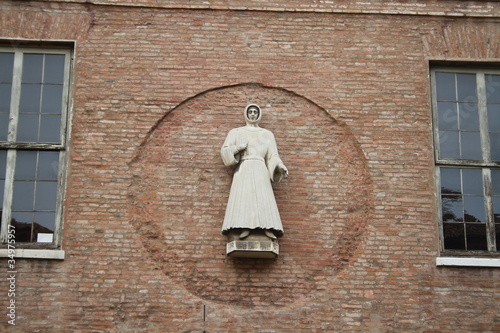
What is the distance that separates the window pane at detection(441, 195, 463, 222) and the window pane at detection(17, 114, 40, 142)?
6612 millimetres

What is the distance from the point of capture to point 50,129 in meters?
13.2

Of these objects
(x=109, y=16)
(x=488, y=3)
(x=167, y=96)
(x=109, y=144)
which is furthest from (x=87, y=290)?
(x=488, y=3)

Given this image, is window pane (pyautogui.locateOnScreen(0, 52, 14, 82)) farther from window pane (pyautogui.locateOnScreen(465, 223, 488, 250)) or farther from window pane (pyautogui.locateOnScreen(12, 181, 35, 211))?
window pane (pyautogui.locateOnScreen(465, 223, 488, 250))

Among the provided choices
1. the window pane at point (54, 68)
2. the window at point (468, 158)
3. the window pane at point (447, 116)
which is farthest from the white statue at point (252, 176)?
the window pane at point (54, 68)

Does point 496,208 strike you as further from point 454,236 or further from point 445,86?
point 445,86

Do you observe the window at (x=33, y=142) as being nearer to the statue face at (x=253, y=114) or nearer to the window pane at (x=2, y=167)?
the window pane at (x=2, y=167)

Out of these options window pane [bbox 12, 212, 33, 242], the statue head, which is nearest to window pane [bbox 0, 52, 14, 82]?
window pane [bbox 12, 212, 33, 242]

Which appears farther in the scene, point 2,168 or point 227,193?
point 2,168

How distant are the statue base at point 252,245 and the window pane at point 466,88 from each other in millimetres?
4136

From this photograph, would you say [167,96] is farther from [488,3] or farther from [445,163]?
[488,3]

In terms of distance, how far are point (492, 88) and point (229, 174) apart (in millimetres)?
4681

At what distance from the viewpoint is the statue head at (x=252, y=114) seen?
12921mm

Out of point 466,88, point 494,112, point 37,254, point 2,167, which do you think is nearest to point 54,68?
point 2,167

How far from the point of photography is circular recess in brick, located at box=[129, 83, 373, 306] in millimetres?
12438
